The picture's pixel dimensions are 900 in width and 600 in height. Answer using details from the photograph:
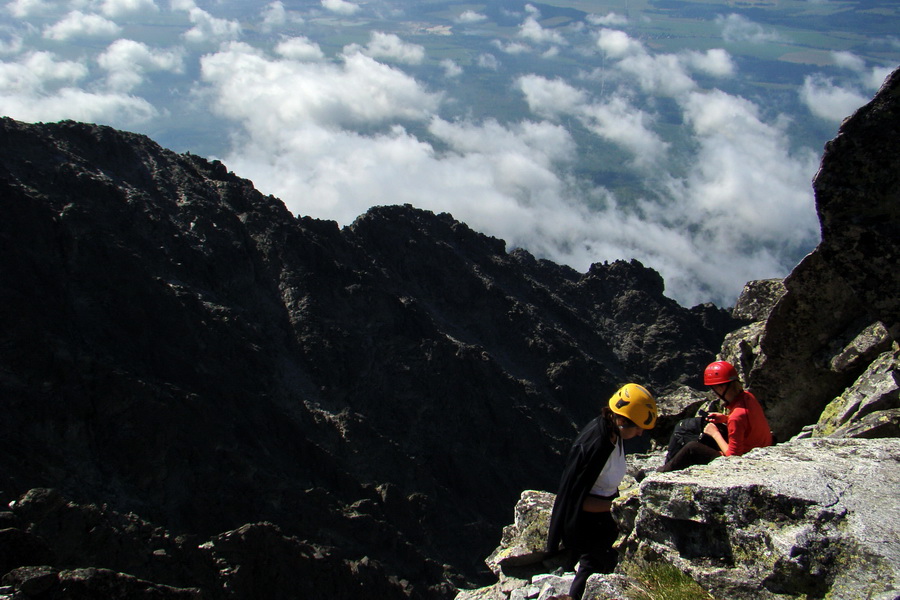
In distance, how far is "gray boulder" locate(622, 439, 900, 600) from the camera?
7.82m

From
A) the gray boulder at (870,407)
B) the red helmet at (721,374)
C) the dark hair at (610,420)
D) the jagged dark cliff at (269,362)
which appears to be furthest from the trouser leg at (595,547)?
the jagged dark cliff at (269,362)

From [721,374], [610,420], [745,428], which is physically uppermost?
[610,420]

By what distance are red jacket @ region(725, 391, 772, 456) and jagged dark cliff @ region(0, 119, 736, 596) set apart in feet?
141

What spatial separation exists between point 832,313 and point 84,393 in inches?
2239

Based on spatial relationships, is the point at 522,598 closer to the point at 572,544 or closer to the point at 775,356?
the point at 572,544

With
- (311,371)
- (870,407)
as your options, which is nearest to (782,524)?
(870,407)

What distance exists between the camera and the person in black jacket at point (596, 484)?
10.3 metres

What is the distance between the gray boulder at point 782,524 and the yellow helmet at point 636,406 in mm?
800

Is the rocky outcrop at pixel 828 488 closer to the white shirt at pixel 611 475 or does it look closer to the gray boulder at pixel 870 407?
the gray boulder at pixel 870 407

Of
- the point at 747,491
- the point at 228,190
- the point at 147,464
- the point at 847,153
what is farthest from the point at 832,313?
the point at 228,190

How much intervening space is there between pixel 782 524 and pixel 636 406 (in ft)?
7.94

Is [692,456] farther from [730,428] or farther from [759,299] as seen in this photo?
[759,299]

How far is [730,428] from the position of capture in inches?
469

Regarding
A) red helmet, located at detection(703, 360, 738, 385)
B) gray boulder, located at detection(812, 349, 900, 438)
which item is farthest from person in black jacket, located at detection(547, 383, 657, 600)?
gray boulder, located at detection(812, 349, 900, 438)
